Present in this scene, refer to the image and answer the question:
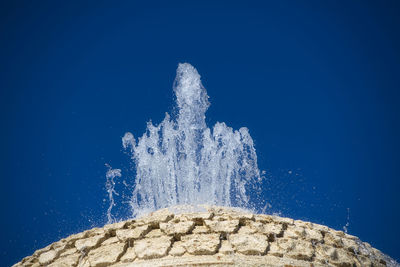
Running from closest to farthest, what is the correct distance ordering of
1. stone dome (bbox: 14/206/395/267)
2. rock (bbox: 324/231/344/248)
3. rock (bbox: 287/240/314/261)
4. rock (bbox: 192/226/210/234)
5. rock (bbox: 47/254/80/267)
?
stone dome (bbox: 14/206/395/267) → rock (bbox: 287/240/314/261) → rock (bbox: 47/254/80/267) → rock (bbox: 192/226/210/234) → rock (bbox: 324/231/344/248)

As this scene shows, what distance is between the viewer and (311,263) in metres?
3.62

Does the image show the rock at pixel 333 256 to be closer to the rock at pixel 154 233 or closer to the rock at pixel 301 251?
the rock at pixel 301 251

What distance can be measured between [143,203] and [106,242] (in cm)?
333

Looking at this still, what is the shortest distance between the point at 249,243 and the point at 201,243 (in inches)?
28.2

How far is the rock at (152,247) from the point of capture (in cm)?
354

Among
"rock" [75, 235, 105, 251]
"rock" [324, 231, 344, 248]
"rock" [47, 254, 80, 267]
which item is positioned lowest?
"rock" [47, 254, 80, 267]

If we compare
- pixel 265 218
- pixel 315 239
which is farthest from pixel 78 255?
pixel 315 239

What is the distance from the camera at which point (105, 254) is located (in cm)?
377

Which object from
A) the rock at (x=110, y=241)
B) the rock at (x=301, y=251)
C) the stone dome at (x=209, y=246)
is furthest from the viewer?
the rock at (x=110, y=241)

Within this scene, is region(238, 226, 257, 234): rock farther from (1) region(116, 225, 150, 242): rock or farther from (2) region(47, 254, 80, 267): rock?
(2) region(47, 254, 80, 267): rock

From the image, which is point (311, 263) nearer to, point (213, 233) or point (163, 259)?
point (213, 233)

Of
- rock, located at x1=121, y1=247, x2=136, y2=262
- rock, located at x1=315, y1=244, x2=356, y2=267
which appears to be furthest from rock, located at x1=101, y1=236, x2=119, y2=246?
rock, located at x1=315, y1=244, x2=356, y2=267

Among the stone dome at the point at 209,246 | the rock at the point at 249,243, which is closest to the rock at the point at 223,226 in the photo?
the stone dome at the point at 209,246

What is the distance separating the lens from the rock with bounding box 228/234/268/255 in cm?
356
